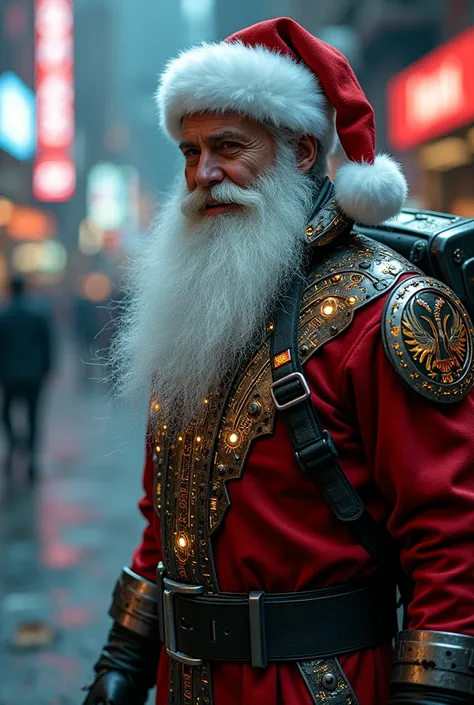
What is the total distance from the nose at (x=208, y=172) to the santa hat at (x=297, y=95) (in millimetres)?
128

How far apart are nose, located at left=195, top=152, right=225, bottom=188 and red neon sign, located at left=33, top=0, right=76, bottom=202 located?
131 ft

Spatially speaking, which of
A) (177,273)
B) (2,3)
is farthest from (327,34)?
(177,273)

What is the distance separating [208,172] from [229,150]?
0.25 ft

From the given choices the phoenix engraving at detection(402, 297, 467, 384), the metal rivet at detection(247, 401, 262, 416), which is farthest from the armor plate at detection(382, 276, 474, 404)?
the metal rivet at detection(247, 401, 262, 416)

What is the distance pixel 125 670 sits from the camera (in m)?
2.59

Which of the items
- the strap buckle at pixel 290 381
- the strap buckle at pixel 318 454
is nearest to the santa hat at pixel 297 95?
the strap buckle at pixel 290 381

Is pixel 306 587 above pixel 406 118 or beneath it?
beneath

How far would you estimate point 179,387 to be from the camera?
7.75 feet

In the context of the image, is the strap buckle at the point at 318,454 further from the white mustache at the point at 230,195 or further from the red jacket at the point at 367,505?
the white mustache at the point at 230,195

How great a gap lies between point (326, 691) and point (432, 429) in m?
0.58

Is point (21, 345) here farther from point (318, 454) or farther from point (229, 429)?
point (318, 454)

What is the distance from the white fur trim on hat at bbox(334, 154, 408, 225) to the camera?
2.27 meters

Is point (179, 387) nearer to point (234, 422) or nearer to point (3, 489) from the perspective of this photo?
point (234, 422)

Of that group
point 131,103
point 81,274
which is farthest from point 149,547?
point 131,103
